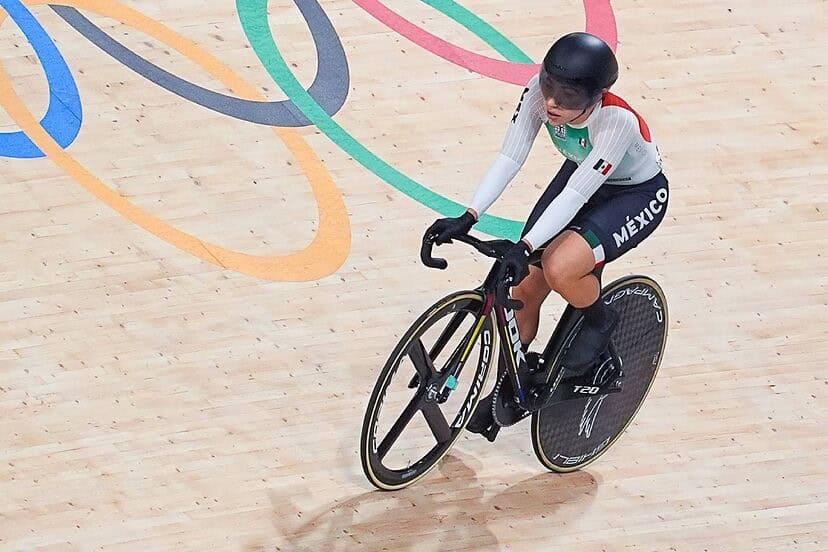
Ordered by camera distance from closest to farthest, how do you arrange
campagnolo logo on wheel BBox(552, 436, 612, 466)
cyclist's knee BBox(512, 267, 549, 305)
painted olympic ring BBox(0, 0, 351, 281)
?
cyclist's knee BBox(512, 267, 549, 305) → campagnolo logo on wheel BBox(552, 436, 612, 466) → painted olympic ring BBox(0, 0, 351, 281)

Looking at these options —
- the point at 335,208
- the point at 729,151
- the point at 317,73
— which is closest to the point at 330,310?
the point at 335,208

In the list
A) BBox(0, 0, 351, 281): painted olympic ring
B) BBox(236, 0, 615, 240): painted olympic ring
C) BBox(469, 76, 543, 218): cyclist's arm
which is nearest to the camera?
BBox(469, 76, 543, 218): cyclist's arm

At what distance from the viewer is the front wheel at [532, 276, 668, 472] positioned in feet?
14.9

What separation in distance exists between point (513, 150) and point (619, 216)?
1.30 ft

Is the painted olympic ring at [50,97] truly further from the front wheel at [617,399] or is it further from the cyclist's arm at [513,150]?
the front wheel at [617,399]

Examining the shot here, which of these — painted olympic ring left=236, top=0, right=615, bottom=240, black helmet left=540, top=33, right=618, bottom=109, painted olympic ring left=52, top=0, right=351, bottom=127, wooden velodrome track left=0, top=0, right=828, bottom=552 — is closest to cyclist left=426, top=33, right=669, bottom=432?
black helmet left=540, top=33, right=618, bottom=109

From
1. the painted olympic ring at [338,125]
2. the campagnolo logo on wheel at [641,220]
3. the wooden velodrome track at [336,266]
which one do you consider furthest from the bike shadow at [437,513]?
the painted olympic ring at [338,125]

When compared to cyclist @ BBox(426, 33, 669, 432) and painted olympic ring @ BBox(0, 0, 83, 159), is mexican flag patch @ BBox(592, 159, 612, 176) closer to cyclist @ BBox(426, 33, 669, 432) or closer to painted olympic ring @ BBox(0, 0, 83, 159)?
cyclist @ BBox(426, 33, 669, 432)

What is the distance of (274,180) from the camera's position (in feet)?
18.7

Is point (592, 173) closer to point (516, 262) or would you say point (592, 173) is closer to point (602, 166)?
point (602, 166)

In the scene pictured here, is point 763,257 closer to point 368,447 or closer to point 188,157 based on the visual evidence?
point 368,447

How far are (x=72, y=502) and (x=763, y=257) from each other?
2.97 m

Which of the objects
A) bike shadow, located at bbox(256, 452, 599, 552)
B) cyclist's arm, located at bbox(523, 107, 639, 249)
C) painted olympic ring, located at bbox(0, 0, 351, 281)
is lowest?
bike shadow, located at bbox(256, 452, 599, 552)

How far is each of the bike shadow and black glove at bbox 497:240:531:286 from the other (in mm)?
1030
